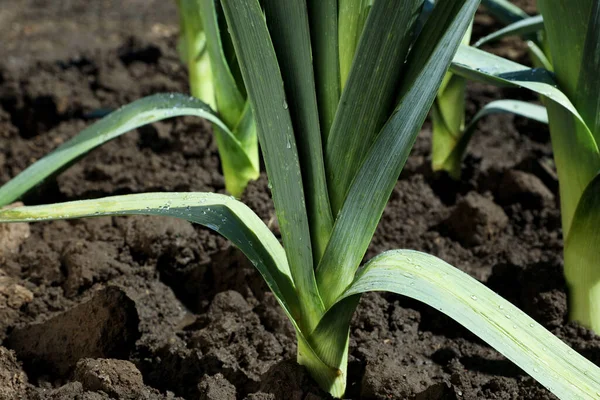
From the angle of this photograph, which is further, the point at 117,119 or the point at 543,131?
the point at 543,131

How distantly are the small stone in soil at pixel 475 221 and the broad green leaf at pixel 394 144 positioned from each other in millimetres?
656

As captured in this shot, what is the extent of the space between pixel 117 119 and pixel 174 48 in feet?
4.09

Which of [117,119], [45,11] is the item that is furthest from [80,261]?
[45,11]

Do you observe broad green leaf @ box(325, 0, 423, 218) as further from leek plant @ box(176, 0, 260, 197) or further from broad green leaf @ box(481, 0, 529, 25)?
broad green leaf @ box(481, 0, 529, 25)

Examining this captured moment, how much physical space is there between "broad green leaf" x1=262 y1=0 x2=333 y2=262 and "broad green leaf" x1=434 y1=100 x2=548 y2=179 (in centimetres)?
70

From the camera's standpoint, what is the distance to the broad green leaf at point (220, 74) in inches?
61.6

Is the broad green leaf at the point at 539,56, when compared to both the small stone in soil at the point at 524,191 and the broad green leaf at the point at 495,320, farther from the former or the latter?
the broad green leaf at the point at 495,320

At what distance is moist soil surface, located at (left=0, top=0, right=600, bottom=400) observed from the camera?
4.09ft

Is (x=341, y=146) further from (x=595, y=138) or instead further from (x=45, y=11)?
(x=45, y=11)

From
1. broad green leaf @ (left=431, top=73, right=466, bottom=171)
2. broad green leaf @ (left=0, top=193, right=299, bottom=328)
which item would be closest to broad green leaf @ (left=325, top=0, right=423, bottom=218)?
broad green leaf @ (left=0, top=193, right=299, bottom=328)

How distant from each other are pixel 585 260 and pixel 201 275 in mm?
738

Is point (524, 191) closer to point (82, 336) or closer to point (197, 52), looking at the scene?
point (197, 52)

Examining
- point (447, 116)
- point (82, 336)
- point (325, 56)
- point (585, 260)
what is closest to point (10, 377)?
point (82, 336)

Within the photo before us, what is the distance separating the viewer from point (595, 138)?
1243 millimetres
